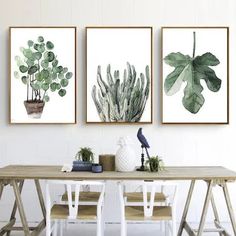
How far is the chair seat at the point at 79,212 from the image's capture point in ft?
9.80

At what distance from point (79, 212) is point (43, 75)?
62.1 inches

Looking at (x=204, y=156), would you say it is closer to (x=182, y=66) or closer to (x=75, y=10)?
(x=182, y=66)

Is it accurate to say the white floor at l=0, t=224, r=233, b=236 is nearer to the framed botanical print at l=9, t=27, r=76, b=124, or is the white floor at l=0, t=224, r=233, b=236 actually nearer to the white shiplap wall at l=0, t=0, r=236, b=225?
the white shiplap wall at l=0, t=0, r=236, b=225

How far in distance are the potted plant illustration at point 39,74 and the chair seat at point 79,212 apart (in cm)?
124

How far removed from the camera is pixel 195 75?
4105mm

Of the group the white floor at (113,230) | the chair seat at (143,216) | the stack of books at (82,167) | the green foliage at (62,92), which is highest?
the green foliage at (62,92)

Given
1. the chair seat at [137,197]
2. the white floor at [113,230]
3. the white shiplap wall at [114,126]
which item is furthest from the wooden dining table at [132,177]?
the white shiplap wall at [114,126]

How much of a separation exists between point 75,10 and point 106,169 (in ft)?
5.67

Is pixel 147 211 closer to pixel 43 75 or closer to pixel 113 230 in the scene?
pixel 113 230

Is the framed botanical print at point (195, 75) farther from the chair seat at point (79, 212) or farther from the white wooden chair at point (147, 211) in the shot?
the chair seat at point (79, 212)

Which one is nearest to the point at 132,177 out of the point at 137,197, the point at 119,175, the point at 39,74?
the point at 119,175

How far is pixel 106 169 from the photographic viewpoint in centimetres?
333

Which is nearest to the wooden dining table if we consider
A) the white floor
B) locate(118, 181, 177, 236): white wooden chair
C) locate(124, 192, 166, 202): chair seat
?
locate(118, 181, 177, 236): white wooden chair

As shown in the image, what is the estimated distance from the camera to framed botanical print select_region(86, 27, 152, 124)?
4094 mm
